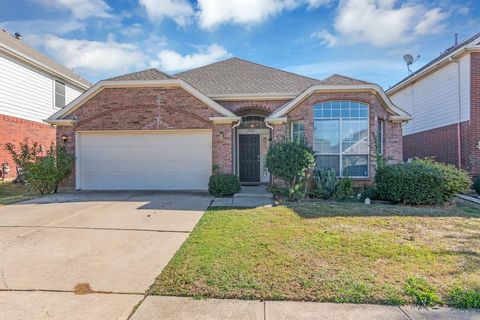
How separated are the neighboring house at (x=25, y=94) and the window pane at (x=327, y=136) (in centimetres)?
1373

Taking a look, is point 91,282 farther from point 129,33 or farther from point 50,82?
point 50,82

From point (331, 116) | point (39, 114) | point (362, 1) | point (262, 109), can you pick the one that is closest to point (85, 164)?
point (39, 114)

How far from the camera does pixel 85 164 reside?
12656 mm

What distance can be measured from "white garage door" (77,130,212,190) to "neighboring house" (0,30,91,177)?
193 inches

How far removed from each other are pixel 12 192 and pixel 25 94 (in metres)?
5.87

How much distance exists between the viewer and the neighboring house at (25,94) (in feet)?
47.3

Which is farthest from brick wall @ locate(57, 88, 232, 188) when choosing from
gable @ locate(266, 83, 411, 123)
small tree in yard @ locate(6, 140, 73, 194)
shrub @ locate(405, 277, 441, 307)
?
shrub @ locate(405, 277, 441, 307)

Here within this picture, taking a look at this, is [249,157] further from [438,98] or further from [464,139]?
[438,98]

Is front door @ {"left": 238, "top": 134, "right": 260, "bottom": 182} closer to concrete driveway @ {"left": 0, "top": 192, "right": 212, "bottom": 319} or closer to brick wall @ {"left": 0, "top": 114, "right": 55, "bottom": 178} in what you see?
concrete driveway @ {"left": 0, "top": 192, "right": 212, "bottom": 319}

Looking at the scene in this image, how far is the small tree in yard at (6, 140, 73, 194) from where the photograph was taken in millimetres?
11516

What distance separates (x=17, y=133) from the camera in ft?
49.7

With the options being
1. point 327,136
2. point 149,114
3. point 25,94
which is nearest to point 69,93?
point 25,94

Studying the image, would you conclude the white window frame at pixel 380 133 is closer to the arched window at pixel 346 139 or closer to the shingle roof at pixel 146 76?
the arched window at pixel 346 139

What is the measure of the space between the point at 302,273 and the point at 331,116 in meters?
8.18
